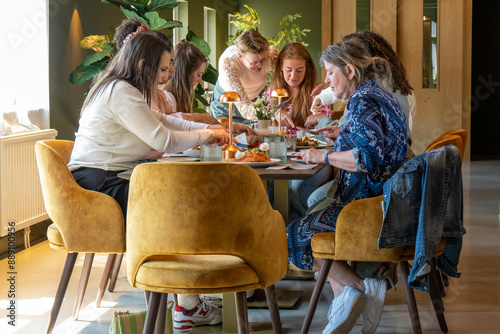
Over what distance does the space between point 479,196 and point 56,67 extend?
4353 mm

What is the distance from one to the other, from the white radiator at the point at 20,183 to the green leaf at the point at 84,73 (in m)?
0.46

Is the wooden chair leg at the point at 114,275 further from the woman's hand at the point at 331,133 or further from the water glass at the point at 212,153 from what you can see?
the woman's hand at the point at 331,133

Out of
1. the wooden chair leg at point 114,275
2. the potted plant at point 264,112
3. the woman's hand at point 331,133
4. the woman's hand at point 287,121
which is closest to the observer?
the woman's hand at point 331,133

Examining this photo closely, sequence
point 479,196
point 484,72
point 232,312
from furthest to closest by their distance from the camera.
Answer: point 484,72 → point 479,196 → point 232,312

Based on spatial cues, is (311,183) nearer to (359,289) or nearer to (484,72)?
(359,289)

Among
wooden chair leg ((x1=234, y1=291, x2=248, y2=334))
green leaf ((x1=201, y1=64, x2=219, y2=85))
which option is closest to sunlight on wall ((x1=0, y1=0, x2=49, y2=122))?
green leaf ((x1=201, y1=64, x2=219, y2=85))

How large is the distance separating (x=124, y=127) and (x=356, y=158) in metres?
1.01

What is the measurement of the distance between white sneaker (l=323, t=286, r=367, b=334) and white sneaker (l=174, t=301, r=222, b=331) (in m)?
0.63

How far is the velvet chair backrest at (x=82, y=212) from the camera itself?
275cm

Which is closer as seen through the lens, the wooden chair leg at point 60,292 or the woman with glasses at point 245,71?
the wooden chair leg at point 60,292

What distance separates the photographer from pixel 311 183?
168 inches

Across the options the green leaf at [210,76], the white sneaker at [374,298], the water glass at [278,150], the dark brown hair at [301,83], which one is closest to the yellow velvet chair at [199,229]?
the white sneaker at [374,298]

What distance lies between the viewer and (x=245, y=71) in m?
5.12

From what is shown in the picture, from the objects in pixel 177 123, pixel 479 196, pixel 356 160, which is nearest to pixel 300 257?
pixel 356 160
